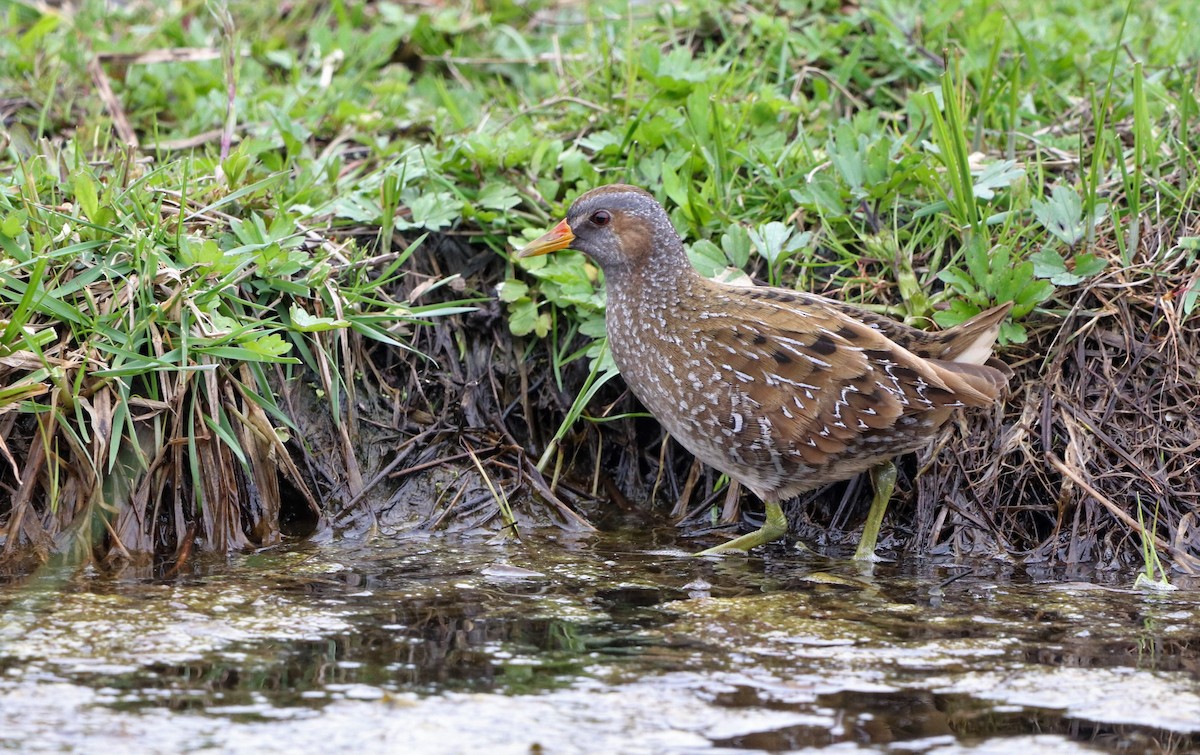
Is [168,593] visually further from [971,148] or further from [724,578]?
[971,148]

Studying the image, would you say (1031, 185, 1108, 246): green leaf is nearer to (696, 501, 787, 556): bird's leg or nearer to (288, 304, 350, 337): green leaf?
(696, 501, 787, 556): bird's leg

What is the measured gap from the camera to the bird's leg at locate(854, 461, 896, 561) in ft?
13.8

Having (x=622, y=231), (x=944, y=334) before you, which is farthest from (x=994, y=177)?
(x=622, y=231)

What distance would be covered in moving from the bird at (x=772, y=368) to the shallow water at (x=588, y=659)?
1.21 feet

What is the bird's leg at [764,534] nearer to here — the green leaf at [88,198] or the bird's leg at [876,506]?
the bird's leg at [876,506]

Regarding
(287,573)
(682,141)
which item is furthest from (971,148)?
(287,573)

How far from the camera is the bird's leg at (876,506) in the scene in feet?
13.8

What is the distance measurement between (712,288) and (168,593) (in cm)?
197

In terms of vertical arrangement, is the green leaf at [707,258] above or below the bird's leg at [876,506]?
above

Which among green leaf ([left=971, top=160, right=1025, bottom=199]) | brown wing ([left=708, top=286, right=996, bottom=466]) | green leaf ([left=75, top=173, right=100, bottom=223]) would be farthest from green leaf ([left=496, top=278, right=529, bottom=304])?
green leaf ([left=971, top=160, right=1025, bottom=199])

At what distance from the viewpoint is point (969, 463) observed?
4.36 m

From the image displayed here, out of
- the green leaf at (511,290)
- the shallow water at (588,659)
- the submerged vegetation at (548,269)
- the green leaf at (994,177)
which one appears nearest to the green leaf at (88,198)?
the submerged vegetation at (548,269)

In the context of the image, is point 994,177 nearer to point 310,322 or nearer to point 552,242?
point 552,242

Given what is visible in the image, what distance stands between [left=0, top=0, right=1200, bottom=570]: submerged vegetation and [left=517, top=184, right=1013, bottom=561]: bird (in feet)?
0.89
